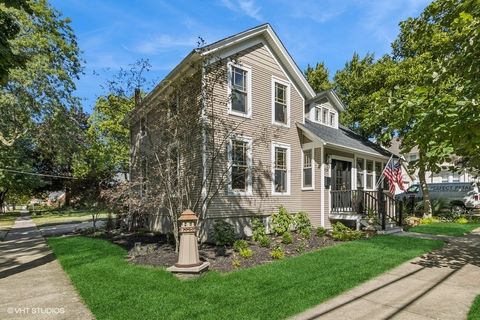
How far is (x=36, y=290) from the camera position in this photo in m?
5.97

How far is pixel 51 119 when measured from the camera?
19.4m

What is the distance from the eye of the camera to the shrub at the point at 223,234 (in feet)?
32.3

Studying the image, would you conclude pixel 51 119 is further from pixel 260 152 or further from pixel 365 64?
pixel 365 64

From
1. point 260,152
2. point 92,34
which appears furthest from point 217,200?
point 92,34

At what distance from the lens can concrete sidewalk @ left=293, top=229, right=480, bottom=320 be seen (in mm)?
4629

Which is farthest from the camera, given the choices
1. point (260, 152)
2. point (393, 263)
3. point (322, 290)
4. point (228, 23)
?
point (228, 23)

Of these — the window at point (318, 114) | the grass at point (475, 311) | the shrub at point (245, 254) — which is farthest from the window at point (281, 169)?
the grass at point (475, 311)

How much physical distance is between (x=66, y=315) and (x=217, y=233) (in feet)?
18.1

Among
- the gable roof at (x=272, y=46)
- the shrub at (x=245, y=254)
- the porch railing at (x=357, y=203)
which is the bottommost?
the shrub at (x=245, y=254)

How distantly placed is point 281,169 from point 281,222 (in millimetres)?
2000

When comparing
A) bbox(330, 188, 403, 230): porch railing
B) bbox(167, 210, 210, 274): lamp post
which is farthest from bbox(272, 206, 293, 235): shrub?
bbox(167, 210, 210, 274): lamp post

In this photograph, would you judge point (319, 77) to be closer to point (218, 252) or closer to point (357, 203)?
point (357, 203)

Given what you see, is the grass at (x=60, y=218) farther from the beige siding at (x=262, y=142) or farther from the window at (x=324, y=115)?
the window at (x=324, y=115)

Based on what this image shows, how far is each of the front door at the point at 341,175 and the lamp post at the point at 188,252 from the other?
8.50 metres
